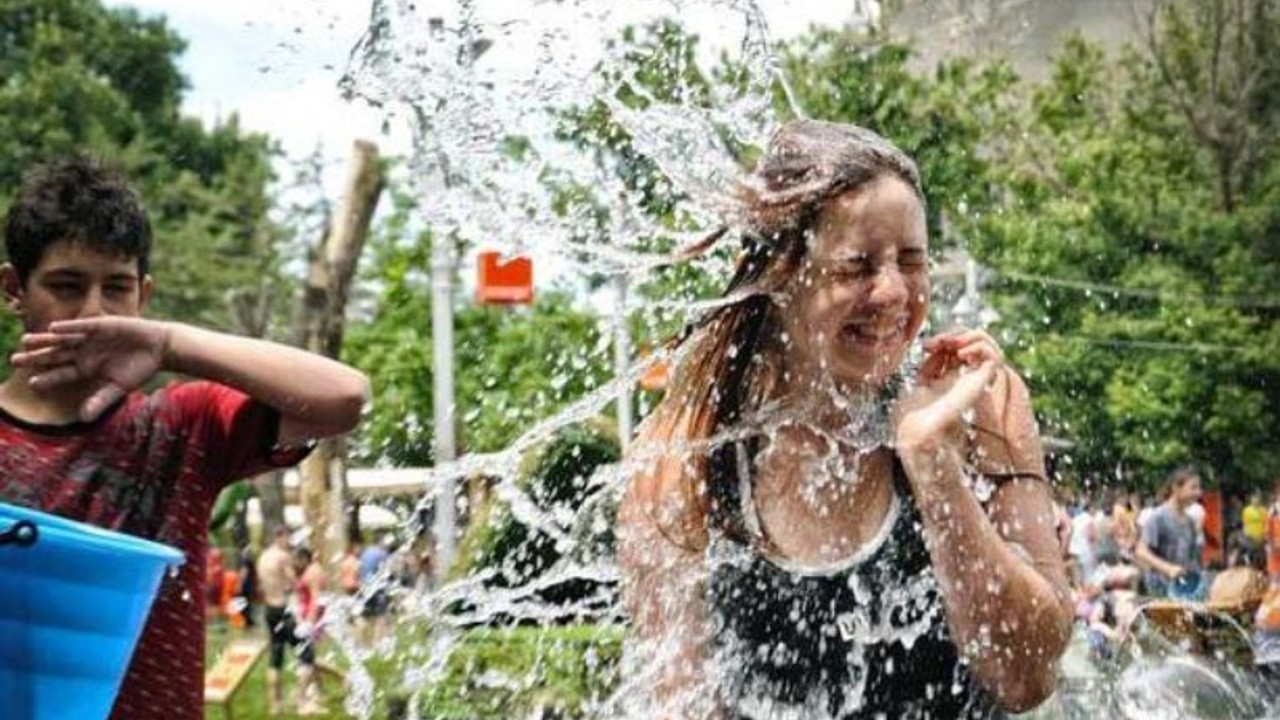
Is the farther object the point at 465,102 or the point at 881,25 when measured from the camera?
the point at 881,25

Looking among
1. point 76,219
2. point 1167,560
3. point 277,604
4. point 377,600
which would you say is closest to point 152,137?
point 277,604

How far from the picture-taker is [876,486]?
2316mm

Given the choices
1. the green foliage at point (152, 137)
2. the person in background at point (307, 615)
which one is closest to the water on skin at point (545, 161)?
the person in background at point (307, 615)

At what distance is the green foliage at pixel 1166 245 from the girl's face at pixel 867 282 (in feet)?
69.6

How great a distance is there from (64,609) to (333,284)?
31.1 feet

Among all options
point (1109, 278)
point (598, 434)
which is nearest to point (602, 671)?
point (598, 434)

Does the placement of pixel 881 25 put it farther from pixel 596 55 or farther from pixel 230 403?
pixel 230 403

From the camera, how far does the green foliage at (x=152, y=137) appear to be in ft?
110

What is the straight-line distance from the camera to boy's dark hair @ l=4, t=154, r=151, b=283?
2.59 meters

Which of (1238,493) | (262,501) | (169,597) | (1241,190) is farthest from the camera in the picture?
(1241,190)

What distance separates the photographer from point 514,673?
21.6 feet

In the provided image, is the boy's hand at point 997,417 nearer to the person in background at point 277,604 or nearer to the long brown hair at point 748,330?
the long brown hair at point 748,330

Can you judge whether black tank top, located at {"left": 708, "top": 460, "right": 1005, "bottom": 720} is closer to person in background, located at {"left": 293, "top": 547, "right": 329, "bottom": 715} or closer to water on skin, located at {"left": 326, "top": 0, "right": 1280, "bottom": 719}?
water on skin, located at {"left": 326, "top": 0, "right": 1280, "bottom": 719}

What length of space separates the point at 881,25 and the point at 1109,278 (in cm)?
1209
